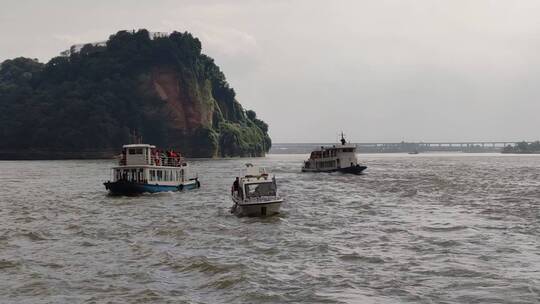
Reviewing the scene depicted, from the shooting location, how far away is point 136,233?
3750 cm

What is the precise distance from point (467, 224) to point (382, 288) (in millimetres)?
19023

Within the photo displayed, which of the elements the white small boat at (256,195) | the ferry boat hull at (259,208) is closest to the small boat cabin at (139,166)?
the white small boat at (256,195)

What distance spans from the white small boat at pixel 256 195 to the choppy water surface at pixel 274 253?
99cm

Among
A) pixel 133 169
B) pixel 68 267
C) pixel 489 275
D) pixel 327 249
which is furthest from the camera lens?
pixel 133 169

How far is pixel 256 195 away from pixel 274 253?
14242mm

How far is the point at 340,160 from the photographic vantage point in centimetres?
11619

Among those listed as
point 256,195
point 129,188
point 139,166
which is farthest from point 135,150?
point 256,195

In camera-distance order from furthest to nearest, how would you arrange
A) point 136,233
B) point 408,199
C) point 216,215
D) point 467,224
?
point 408,199 < point 216,215 < point 467,224 < point 136,233

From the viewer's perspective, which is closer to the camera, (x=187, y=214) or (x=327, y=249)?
(x=327, y=249)

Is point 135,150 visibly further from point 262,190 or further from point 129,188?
point 262,190

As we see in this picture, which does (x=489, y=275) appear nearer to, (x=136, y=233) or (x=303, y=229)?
(x=303, y=229)

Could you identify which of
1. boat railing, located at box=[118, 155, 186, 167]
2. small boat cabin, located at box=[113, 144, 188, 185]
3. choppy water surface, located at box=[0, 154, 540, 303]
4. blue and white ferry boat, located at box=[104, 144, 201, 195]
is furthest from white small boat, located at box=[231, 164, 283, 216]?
boat railing, located at box=[118, 155, 186, 167]

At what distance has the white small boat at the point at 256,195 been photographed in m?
43.4

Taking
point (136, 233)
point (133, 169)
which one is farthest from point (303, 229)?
point (133, 169)
